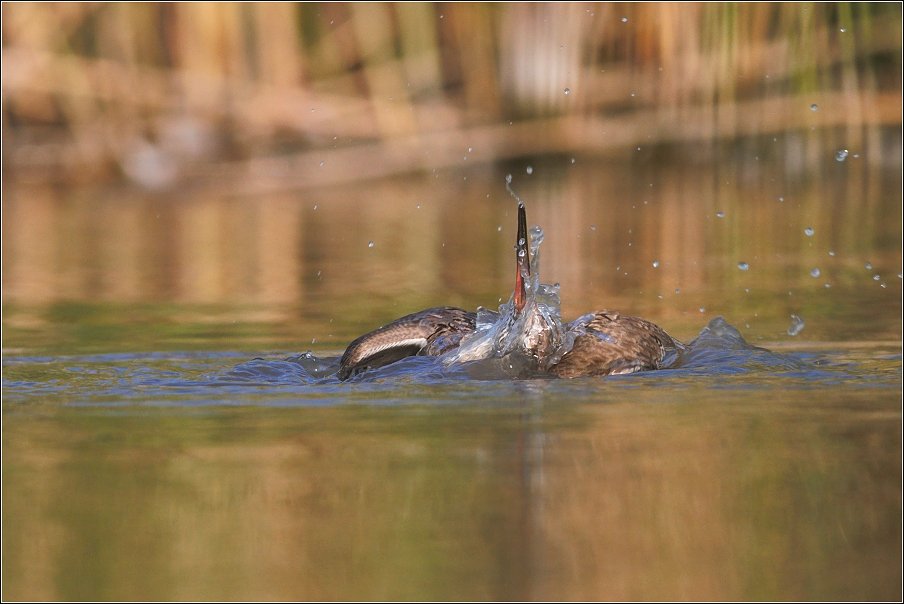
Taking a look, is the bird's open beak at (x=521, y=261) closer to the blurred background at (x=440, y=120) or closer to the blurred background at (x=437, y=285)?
the blurred background at (x=437, y=285)

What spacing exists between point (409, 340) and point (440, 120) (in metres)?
7.85

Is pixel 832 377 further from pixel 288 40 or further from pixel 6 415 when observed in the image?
pixel 288 40

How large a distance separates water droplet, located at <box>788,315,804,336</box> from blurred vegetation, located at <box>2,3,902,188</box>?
6.13 meters

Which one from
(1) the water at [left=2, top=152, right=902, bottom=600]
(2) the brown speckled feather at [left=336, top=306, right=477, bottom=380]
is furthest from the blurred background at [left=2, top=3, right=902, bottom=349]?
(2) the brown speckled feather at [left=336, top=306, right=477, bottom=380]

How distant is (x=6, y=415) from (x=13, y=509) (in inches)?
49.4

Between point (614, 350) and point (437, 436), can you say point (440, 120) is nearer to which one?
point (614, 350)

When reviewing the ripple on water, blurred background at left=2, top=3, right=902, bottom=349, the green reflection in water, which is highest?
blurred background at left=2, top=3, right=902, bottom=349

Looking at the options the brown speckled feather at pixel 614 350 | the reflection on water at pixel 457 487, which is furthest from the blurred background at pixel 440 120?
the reflection on water at pixel 457 487

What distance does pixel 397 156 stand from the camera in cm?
1320

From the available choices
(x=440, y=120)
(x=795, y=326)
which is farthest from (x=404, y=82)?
(x=795, y=326)

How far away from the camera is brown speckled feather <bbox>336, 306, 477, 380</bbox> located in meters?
5.52

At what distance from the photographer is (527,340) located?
549 cm

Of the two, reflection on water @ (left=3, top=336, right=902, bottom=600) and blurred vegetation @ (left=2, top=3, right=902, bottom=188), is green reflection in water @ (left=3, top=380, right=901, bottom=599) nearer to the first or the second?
reflection on water @ (left=3, top=336, right=902, bottom=600)

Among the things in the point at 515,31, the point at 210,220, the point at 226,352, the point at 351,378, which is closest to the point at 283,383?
the point at 351,378
